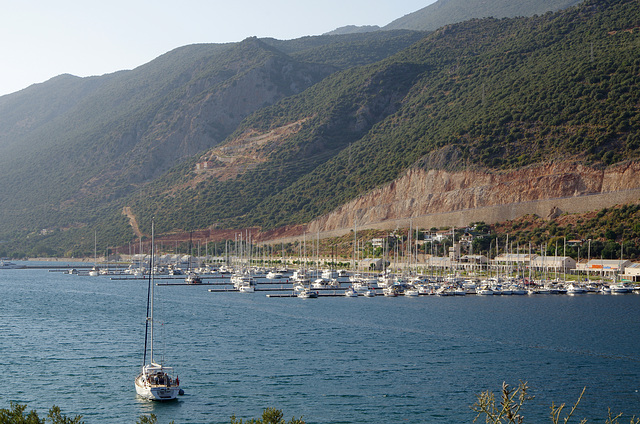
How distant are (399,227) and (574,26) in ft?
181

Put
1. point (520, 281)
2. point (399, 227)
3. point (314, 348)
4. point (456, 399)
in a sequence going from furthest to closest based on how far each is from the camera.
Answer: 1. point (399, 227)
2. point (520, 281)
3. point (314, 348)
4. point (456, 399)

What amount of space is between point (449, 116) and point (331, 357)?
99.5 metres

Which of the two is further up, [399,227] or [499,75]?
[499,75]

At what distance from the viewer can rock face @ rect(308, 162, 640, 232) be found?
96500 mm

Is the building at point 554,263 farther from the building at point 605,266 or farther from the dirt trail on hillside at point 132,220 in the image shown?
the dirt trail on hillside at point 132,220

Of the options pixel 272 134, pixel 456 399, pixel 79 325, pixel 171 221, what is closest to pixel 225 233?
pixel 171 221

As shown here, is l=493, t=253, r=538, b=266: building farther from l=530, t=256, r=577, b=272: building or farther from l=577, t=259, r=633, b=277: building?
l=577, t=259, r=633, b=277: building

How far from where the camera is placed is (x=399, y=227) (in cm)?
11638

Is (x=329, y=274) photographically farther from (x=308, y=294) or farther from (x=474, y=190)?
(x=474, y=190)

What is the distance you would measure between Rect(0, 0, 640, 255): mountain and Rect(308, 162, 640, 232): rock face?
266 millimetres

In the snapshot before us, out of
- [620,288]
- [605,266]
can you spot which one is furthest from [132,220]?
[620,288]

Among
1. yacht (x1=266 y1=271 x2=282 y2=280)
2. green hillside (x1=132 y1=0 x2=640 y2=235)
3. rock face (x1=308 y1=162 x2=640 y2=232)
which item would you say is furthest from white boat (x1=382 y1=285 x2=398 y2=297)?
green hillside (x1=132 y1=0 x2=640 y2=235)

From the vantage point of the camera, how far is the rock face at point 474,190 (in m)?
96.5

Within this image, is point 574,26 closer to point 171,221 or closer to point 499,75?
point 499,75
